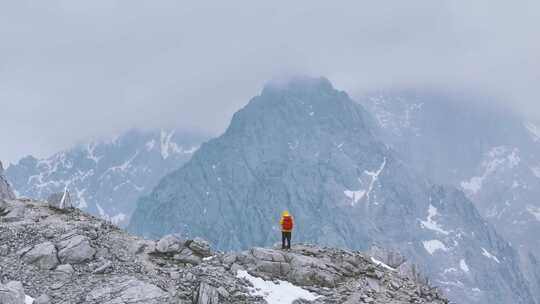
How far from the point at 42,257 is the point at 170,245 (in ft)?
24.1

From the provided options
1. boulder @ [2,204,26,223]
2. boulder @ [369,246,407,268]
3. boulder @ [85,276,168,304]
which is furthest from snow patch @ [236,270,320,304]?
boulder @ [2,204,26,223]

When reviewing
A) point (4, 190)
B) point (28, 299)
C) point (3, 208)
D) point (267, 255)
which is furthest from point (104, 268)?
point (4, 190)

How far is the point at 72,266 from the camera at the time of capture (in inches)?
1393

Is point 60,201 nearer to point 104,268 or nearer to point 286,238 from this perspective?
point 104,268

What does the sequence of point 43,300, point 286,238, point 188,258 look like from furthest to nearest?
point 286,238, point 188,258, point 43,300

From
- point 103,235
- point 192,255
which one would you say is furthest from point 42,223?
point 192,255

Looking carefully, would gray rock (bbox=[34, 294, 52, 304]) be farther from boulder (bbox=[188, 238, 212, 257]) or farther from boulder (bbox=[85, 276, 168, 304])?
boulder (bbox=[188, 238, 212, 257])

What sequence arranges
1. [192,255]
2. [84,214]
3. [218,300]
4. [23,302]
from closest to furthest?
[23,302] < [218,300] < [192,255] < [84,214]

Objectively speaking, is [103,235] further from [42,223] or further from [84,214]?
[84,214]

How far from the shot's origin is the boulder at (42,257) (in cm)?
3541

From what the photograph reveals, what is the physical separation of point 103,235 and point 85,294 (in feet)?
24.0

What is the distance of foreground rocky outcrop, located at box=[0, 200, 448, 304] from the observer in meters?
33.1

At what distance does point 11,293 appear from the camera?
3108 cm

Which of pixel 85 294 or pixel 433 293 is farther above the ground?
pixel 85 294
